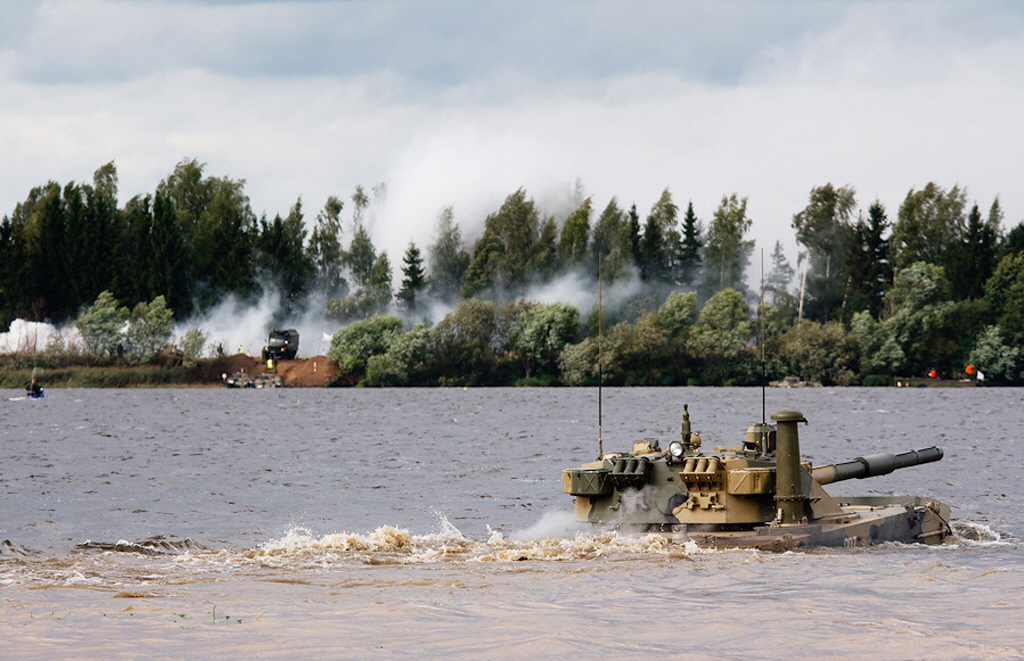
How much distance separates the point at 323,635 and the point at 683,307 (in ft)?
424

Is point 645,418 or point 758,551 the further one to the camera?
point 645,418

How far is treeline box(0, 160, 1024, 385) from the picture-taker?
136 meters

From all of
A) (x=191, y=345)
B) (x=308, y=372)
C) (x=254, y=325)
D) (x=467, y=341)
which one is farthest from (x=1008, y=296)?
(x=191, y=345)

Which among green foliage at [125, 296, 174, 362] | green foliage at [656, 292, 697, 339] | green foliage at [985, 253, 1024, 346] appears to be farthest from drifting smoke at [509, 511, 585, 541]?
green foliage at [125, 296, 174, 362]

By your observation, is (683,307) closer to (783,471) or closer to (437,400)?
(437,400)

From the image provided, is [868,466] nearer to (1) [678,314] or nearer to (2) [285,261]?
(1) [678,314]

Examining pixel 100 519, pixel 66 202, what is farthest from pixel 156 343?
pixel 100 519

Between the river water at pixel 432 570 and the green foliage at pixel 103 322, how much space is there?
9775cm

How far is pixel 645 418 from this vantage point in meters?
81.0

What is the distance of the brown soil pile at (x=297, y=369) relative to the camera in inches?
6004

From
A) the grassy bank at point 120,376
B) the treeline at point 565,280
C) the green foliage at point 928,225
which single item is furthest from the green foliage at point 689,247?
the grassy bank at point 120,376

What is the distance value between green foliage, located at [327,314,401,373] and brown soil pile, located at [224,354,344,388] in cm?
304

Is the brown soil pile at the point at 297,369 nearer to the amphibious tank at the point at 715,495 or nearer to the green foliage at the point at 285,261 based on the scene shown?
the green foliage at the point at 285,261

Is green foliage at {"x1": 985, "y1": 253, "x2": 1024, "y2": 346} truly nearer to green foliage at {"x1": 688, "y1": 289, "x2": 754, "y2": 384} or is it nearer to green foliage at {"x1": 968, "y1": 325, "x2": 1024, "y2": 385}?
green foliage at {"x1": 968, "y1": 325, "x2": 1024, "y2": 385}
